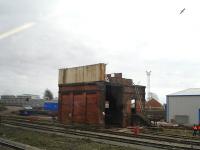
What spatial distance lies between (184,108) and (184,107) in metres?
0.14

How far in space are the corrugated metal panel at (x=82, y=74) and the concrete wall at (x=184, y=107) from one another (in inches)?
550

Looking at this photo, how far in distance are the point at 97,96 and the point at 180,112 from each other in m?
14.4

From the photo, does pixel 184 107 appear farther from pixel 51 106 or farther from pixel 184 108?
pixel 51 106

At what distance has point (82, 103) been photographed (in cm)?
3478

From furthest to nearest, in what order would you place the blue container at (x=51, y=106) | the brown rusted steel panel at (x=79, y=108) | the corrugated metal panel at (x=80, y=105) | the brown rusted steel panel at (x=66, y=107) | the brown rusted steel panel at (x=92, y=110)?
the blue container at (x=51, y=106), the brown rusted steel panel at (x=66, y=107), the brown rusted steel panel at (x=79, y=108), the corrugated metal panel at (x=80, y=105), the brown rusted steel panel at (x=92, y=110)

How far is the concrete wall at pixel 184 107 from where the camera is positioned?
39537mm

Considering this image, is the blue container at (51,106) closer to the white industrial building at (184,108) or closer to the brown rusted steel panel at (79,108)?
A: the white industrial building at (184,108)

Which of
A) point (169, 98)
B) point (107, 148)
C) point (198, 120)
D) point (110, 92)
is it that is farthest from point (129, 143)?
point (169, 98)

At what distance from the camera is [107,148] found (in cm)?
1752

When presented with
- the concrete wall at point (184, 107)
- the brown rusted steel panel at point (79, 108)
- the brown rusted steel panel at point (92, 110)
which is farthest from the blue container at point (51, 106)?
the brown rusted steel panel at point (92, 110)

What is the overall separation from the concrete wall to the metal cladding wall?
45.0 ft

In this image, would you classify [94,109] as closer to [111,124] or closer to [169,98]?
[111,124]

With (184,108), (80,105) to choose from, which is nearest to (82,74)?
(80,105)

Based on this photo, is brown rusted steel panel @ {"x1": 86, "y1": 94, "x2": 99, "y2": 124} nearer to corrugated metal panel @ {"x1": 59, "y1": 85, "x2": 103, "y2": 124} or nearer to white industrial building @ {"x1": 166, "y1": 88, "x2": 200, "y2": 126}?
corrugated metal panel @ {"x1": 59, "y1": 85, "x2": 103, "y2": 124}
